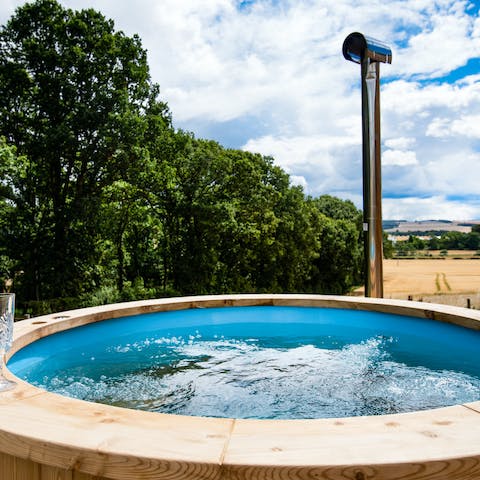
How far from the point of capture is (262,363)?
4.22 meters

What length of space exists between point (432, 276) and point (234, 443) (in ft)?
141

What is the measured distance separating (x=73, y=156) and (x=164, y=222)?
19.2 feet

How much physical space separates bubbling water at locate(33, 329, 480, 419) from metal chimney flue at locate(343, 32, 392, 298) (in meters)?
2.52

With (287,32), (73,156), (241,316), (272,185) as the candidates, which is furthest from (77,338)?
(272,185)

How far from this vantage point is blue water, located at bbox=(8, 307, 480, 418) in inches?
124

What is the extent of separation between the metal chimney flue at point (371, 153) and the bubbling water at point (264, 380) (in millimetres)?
2517

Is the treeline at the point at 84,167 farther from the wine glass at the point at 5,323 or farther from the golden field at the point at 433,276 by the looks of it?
the golden field at the point at 433,276

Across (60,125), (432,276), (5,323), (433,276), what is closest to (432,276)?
(432,276)

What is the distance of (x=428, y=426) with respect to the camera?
62.9 inches

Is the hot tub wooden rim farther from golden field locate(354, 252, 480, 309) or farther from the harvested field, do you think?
the harvested field

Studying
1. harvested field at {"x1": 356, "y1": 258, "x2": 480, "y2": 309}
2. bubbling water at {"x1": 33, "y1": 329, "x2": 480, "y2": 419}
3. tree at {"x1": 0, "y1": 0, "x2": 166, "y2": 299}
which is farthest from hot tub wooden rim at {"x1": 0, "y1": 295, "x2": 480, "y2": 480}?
harvested field at {"x1": 356, "y1": 258, "x2": 480, "y2": 309}

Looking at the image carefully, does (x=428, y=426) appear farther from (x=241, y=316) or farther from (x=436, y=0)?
(x=436, y=0)

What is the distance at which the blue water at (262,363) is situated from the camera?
3.14 m

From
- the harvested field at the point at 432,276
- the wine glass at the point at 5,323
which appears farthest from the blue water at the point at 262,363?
the harvested field at the point at 432,276
